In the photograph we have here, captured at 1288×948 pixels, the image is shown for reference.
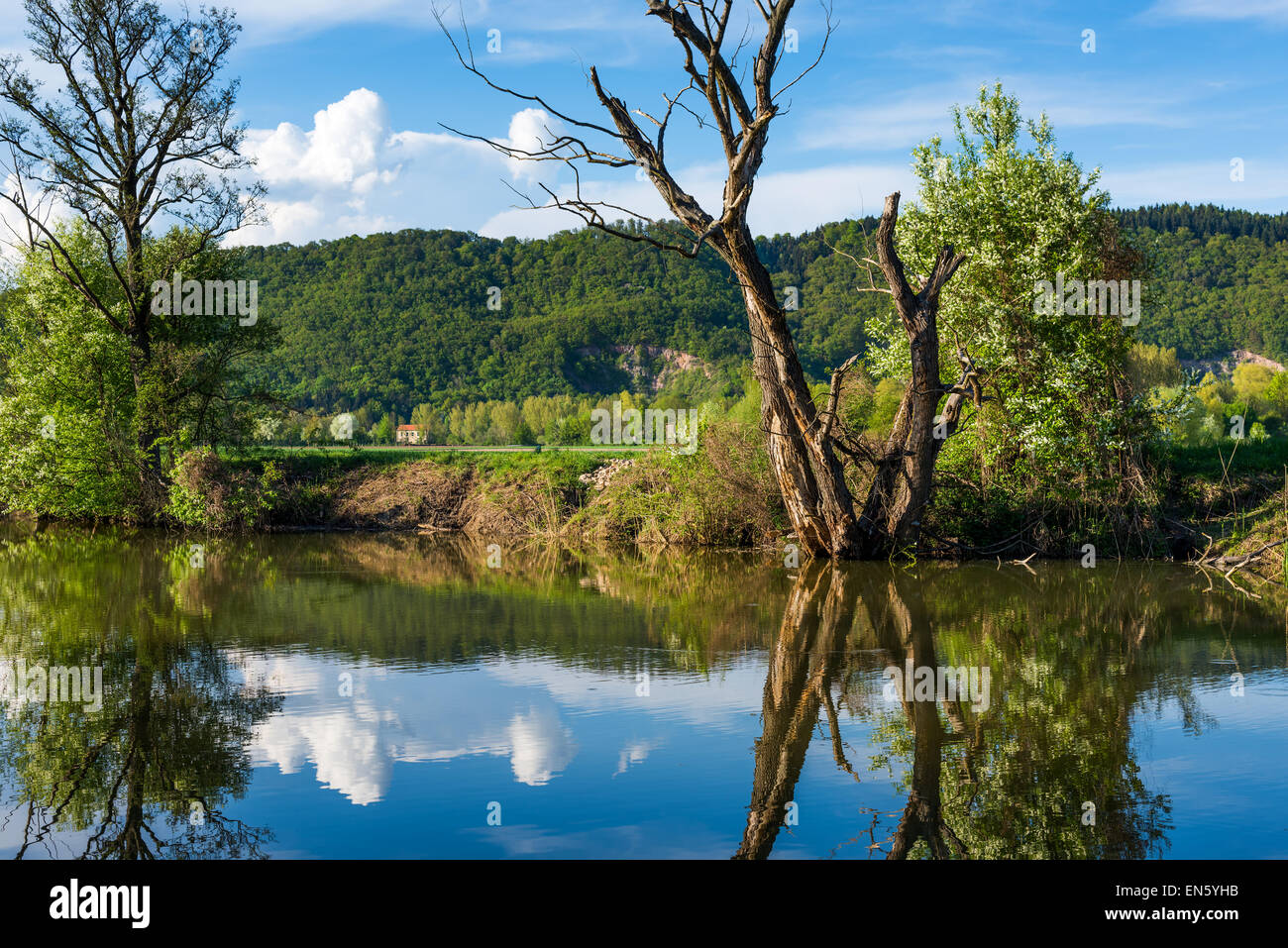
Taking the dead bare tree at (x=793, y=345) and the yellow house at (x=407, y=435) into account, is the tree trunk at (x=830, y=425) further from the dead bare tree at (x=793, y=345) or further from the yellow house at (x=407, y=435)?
the yellow house at (x=407, y=435)

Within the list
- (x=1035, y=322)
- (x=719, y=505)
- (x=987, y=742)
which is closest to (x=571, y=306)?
(x=719, y=505)

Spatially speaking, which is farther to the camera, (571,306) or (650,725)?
(571,306)

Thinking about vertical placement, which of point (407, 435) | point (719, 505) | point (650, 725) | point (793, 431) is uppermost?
point (407, 435)

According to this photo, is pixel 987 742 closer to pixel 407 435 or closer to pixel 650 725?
pixel 650 725

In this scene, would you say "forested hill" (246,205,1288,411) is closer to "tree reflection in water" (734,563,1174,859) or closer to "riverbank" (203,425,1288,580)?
"riverbank" (203,425,1288,580)

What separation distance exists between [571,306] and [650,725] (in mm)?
62999

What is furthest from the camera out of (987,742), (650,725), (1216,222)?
(1216,222)

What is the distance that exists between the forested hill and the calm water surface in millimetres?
45009

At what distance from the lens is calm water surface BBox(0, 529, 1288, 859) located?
17.9ft

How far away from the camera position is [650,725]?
25.0ft

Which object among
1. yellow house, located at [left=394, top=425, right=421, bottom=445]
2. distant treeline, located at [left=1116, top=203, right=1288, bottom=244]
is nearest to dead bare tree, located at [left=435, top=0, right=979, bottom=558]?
yellow house, located at [left=394, top=425, right=421, bottom=445]

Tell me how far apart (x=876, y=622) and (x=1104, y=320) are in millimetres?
9435

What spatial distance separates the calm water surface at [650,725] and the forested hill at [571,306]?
148ft
